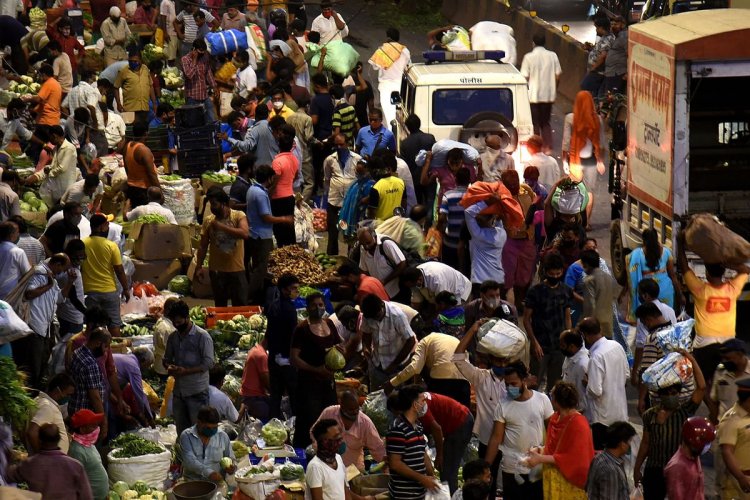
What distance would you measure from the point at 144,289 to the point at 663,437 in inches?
287

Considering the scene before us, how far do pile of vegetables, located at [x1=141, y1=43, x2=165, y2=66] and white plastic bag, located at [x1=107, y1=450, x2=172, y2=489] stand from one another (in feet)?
48.9

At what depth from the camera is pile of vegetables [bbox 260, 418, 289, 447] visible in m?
13.5

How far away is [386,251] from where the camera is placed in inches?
604

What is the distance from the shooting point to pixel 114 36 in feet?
88.5

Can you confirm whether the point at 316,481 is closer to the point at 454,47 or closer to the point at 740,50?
the point at 740,50

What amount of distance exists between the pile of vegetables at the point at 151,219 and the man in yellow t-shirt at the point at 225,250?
3.33ft

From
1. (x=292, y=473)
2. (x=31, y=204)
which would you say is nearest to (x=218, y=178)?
(x=31, y=204)

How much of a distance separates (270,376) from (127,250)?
4563mm

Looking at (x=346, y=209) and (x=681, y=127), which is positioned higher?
(x=681, y=127)

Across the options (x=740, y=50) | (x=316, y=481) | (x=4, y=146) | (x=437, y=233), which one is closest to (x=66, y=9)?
(x=4, y=146)

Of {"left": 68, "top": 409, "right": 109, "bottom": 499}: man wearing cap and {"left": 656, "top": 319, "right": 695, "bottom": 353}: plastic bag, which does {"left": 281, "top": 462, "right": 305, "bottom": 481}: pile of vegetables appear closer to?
{"left": 68, "top": 409, "right": 109, "bottom": 499}: man wearing cap

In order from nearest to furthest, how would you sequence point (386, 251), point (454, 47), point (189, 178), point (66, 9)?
point (386, 251) → point (189, 178) → point (454, 47) → point (66, 9)

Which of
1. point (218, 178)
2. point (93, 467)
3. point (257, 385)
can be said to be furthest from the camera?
point (218, 178)

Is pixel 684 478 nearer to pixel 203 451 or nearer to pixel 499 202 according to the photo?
pixel 203 451
